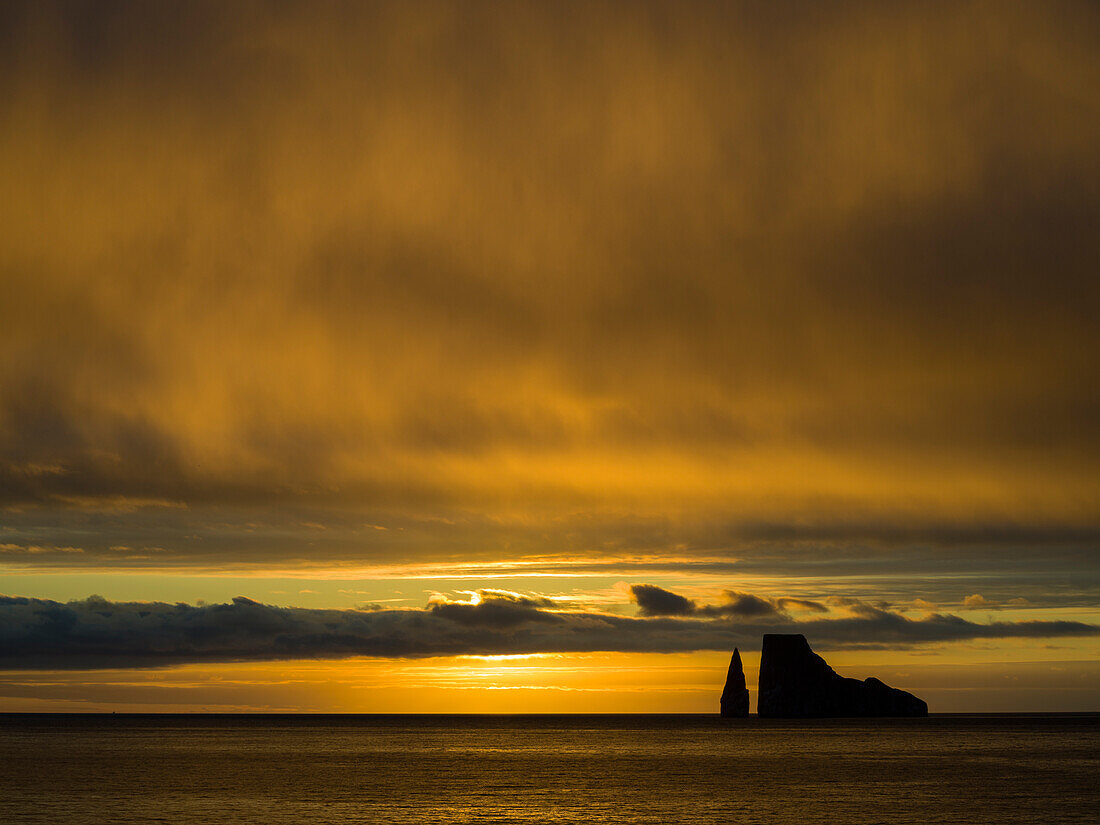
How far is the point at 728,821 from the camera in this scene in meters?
74.1

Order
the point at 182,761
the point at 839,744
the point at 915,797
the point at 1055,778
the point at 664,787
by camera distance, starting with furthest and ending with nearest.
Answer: the point at 839,744 < the point at 182,761 < the point at 1055,778 < the point at 664,787 < the point at 915,797

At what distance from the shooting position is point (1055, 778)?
363 ft

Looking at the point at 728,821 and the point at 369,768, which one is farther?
the point at 369,768

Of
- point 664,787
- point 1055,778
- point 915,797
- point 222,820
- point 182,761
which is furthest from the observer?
point 182,761

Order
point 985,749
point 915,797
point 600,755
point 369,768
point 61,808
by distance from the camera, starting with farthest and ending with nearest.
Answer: point 985,749 → point 600,755 → point 369,768 → point 915,797 → point 61,808

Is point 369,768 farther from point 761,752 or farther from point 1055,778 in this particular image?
point 1055,778

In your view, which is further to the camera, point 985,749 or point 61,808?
point 985,749

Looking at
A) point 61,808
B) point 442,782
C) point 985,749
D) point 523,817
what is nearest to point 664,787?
point 442,782

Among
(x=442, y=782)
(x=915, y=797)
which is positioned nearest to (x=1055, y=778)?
(x=915, y=797)

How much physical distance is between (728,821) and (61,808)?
49.9m

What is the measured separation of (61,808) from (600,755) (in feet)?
312

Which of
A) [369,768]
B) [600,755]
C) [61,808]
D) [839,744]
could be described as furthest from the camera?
[839,744]

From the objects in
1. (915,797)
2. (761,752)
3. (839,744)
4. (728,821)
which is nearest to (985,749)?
(839,744)

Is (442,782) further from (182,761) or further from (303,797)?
(182,761)
